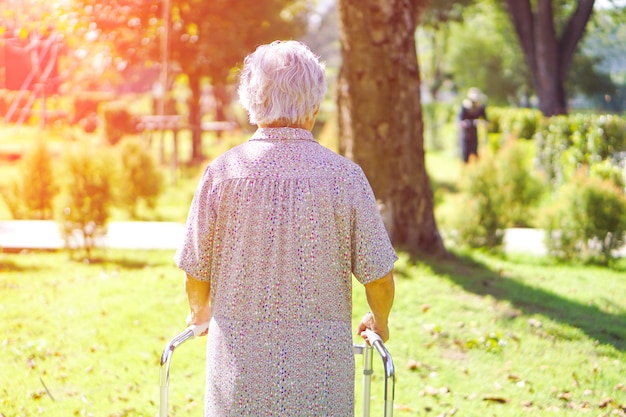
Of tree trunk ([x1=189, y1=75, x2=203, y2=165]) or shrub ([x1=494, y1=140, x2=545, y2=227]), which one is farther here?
tree trunk ([x1=189, y1=75, x2=203, y2=165])

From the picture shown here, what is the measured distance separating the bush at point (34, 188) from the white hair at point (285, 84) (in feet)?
28.9

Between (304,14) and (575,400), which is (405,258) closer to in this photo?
(575,400)

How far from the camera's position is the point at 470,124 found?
16984mm

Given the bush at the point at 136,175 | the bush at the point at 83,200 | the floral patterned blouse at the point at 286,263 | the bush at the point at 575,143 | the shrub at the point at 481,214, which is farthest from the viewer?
the bush at the point at 575,143

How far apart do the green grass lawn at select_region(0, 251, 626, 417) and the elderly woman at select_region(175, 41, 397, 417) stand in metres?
2.43

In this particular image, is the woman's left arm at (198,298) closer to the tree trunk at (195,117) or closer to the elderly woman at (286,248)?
the elderly woman at (286,248)

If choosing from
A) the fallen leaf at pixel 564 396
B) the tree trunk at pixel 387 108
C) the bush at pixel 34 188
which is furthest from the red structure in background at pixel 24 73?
the fallen leaf at pixel 564 396

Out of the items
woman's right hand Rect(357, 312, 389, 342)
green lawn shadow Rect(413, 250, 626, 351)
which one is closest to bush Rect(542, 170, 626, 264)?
green lawn shadow Rect(413, 250, 626, 351)

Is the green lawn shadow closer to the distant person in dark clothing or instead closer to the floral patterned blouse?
the floral patterned blouse

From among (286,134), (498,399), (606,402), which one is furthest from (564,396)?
(286,134)

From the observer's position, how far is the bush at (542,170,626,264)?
872 cm

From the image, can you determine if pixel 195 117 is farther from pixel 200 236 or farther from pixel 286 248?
pixel 286 248

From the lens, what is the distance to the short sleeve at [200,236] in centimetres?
258

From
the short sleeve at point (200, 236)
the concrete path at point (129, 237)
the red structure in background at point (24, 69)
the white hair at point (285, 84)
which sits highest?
the red structure in background at point (24, 69)
